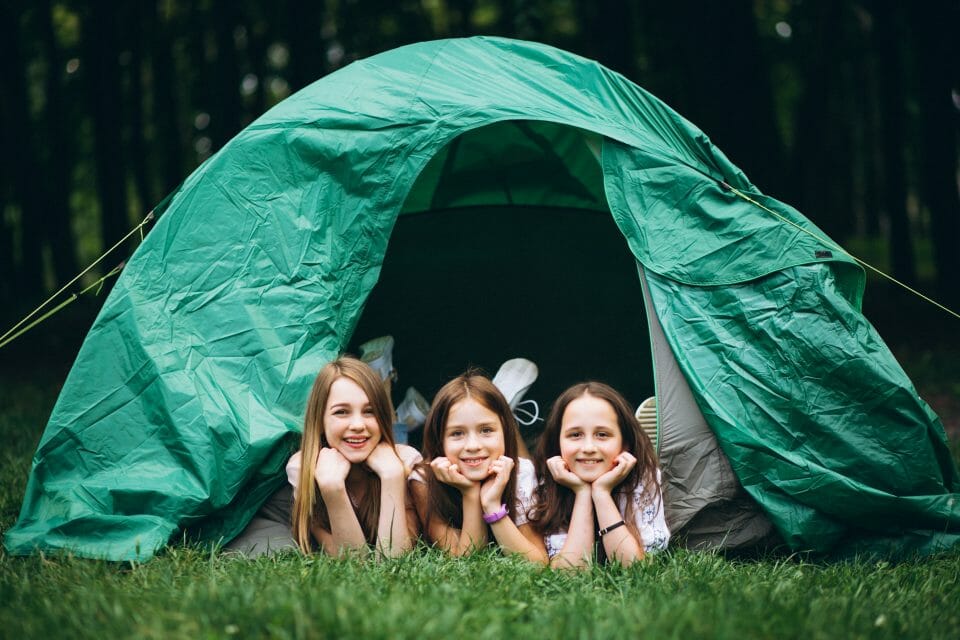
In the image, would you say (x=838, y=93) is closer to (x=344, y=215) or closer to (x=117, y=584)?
(x=344, y=215)

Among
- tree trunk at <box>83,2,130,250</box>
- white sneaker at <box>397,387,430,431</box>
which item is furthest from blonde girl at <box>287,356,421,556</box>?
tree trunk at <box>83,2,130,250</box>

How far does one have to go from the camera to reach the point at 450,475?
3246mm

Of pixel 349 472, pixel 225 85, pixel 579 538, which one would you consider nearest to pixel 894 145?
pixel 225 85

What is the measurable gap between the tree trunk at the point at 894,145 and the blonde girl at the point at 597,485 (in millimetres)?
6759

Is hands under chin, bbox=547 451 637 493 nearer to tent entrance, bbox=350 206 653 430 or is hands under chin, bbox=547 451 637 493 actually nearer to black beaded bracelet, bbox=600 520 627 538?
black beaded bracelet, bbox=600 520 627 538

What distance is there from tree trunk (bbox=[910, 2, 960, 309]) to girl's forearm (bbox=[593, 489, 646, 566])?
19.3 ft

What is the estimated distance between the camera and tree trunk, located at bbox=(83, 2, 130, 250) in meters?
9.49

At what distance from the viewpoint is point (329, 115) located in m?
3.81

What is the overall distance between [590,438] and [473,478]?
440 millimetres

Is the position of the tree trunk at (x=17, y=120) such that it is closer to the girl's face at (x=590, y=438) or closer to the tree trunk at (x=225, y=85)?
the tree trunk at (x=225, y=85)

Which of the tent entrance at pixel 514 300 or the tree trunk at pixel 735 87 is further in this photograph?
the tree trunk at pixel 735 87

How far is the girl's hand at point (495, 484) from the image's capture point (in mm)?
3225

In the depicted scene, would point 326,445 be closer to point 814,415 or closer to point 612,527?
point 612,527

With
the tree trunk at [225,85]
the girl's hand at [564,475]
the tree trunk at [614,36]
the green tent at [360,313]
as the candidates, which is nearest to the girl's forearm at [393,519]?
the green tent at [360,313]
